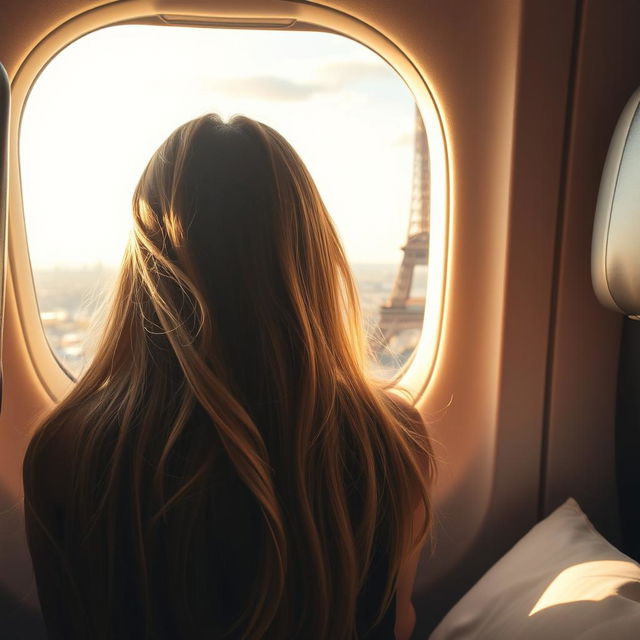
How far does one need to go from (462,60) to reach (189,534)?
3.70ft

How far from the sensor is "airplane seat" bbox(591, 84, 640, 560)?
3.65 ft

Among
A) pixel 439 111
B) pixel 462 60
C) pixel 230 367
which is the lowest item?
pixel 230 367

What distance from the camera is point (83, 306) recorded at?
1425mm

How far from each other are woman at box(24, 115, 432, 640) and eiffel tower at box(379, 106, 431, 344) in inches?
24.2

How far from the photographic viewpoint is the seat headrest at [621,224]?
43.4 inches

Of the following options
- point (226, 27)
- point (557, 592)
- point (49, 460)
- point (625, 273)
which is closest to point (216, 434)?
point (49, 460)

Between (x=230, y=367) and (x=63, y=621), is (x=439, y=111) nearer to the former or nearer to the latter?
(x=230, y=367)

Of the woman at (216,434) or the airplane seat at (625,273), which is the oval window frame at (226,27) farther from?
the woman at (216,434)

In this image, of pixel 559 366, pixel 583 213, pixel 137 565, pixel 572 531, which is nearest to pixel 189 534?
pixel 137 565

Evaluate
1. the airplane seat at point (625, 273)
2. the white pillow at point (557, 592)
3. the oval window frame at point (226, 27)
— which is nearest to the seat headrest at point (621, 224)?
the airplane seat at point (625, 273)

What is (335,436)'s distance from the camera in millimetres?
874

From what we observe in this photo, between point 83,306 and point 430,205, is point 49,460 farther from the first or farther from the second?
point 430,205

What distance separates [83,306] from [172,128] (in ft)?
1.56

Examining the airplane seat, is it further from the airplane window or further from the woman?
the woman
